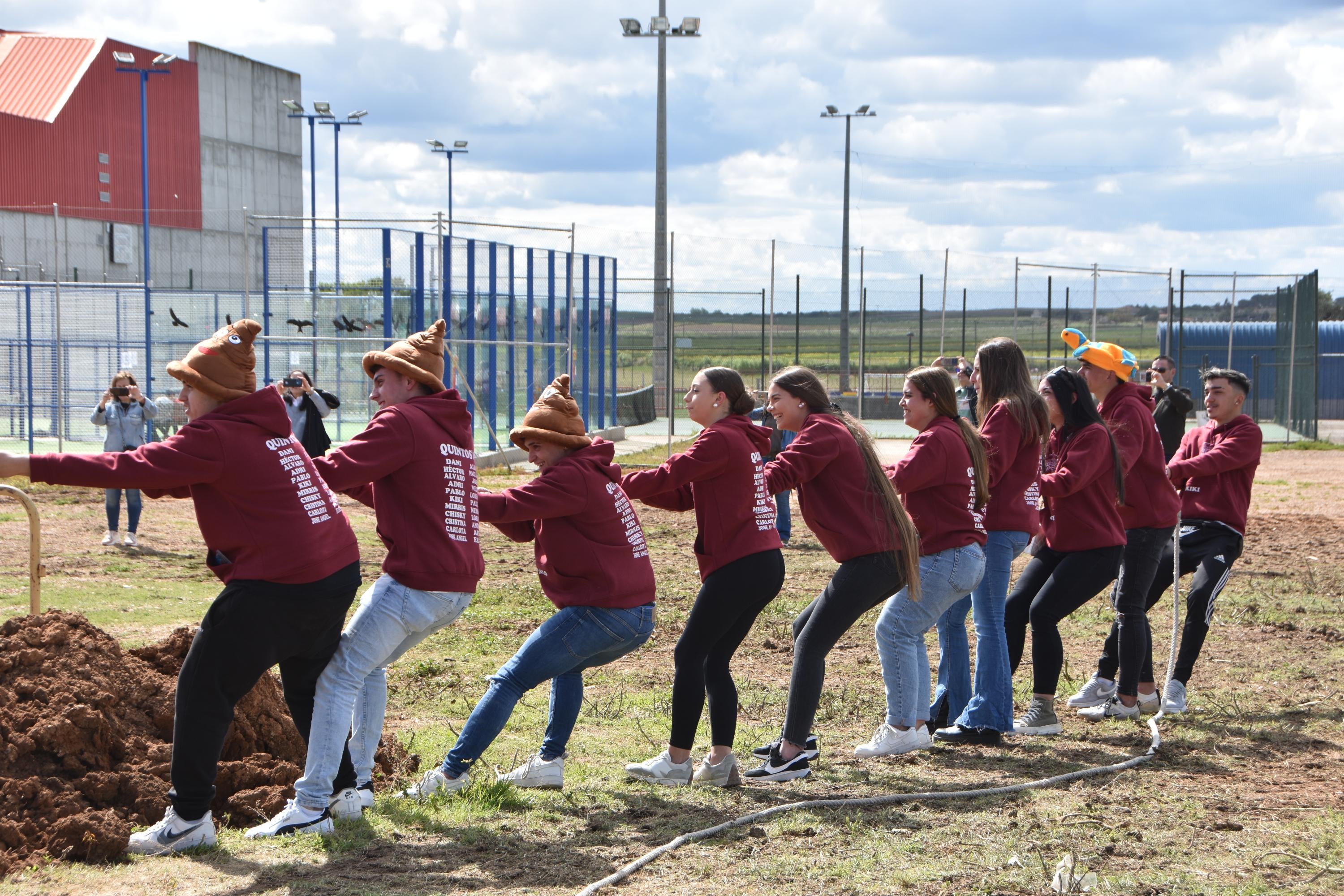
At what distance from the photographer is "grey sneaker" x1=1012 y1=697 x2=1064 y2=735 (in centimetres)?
625

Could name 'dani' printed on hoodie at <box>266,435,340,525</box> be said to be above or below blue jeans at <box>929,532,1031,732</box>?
above

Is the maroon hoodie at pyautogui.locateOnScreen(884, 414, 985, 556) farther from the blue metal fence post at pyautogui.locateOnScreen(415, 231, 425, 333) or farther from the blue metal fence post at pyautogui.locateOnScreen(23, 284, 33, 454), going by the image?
the blue metal fence post at pyautogui.locateOnScreen(23, 284, 33, 454)

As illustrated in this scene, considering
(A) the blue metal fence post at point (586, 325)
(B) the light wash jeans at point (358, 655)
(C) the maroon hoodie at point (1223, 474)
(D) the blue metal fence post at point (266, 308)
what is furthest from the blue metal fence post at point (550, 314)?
(B) the light wash jeans at point (358, 655)

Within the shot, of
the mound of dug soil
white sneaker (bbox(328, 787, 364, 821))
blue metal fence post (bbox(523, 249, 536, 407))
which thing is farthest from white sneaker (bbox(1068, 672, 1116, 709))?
blue metal fence post (bbox(523, 249, 536, 407))

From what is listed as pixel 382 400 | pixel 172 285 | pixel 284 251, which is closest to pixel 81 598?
pixel 382 400

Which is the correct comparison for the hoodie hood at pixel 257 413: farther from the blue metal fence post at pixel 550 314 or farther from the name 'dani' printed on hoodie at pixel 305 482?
the blue metal fence post at pixel 550 314

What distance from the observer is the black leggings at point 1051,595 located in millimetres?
6156

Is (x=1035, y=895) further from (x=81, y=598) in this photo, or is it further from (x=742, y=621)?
(x=81, y=598)

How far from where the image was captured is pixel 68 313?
2575cm

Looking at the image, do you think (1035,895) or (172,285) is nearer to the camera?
(1035,895)

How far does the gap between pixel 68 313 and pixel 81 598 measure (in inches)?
723

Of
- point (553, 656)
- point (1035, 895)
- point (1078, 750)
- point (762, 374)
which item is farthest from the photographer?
point (762, 374)

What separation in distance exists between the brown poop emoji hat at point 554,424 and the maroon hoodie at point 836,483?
806mm

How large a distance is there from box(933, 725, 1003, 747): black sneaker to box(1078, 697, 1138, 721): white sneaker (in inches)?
29.7
